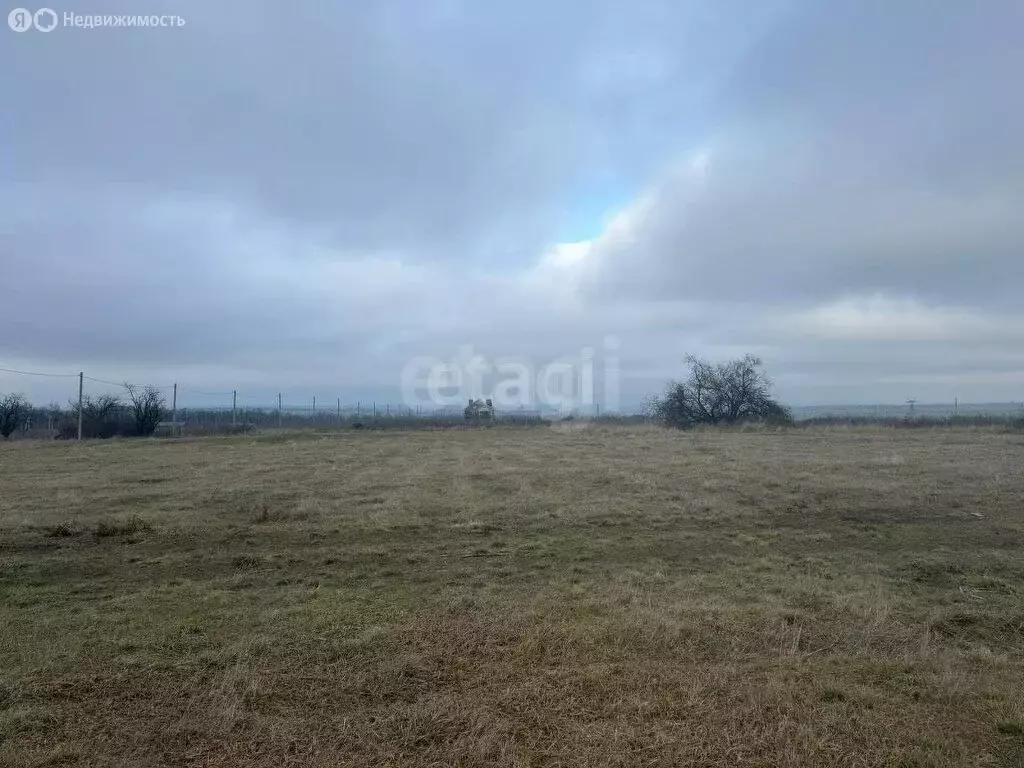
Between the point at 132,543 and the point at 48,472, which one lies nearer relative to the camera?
the point at 132,543

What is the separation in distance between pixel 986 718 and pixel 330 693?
360 centimetres

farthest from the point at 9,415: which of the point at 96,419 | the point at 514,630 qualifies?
the point at 514,630

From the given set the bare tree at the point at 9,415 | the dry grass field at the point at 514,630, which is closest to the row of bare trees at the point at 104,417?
the bare tree at the point at 9,415

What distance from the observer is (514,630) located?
170 inches

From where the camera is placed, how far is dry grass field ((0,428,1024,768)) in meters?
3.00

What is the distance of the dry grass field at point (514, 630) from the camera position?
3.00m

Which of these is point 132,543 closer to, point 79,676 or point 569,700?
point 79,676

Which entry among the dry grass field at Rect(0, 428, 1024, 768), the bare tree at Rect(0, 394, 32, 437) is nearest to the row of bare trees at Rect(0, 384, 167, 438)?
the bare tree at Rect(0, 394, 32, 437)

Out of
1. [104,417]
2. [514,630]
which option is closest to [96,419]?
[104,417]

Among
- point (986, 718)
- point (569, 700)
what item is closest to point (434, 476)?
point (569, 700)

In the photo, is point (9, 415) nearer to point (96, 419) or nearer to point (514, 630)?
point (96, 419)

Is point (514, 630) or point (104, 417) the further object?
point (104, 417)

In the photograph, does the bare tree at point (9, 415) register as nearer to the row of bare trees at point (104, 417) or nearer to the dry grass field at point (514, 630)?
the row of bare trees at point (104, 417)

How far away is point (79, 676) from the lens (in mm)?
3627
